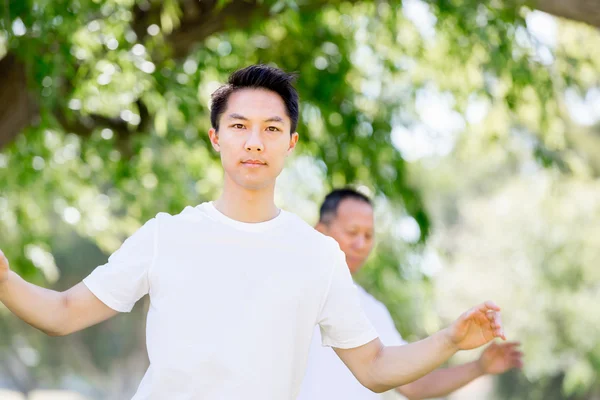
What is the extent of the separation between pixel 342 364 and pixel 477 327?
126 centimetres

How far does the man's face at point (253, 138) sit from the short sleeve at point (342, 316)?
0.33m

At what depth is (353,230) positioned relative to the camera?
172 inches

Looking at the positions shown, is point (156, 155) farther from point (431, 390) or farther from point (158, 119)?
point (431, 390)

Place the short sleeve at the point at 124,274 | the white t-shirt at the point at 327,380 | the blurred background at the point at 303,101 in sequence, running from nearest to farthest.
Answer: the short sleeve at the point at 124,274 < the white t-shirt at the point at 327,380 < the blurred background at the point at 303,101

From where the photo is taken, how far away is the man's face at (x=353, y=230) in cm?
432

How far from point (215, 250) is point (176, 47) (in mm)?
4056

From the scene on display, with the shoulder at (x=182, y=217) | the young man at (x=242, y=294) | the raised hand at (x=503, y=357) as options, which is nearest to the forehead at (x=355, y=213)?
the raised hand at (x=503, y=357)

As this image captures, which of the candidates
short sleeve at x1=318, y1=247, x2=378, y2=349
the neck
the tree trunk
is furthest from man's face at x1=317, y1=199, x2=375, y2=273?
the tree trunk

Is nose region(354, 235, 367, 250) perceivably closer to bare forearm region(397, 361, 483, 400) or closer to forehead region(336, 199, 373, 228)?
forehead region(336, 199, 373, 228)

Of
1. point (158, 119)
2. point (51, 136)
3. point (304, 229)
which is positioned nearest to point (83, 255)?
point (51, 136)

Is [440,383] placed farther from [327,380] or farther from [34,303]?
[34,303]

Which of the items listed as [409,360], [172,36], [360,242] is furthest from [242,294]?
[172,36]

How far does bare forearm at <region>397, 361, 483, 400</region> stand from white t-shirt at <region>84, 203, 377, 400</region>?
1585 millimetres

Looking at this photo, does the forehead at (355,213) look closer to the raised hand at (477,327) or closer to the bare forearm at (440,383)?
the bare forearm at (440,383)
